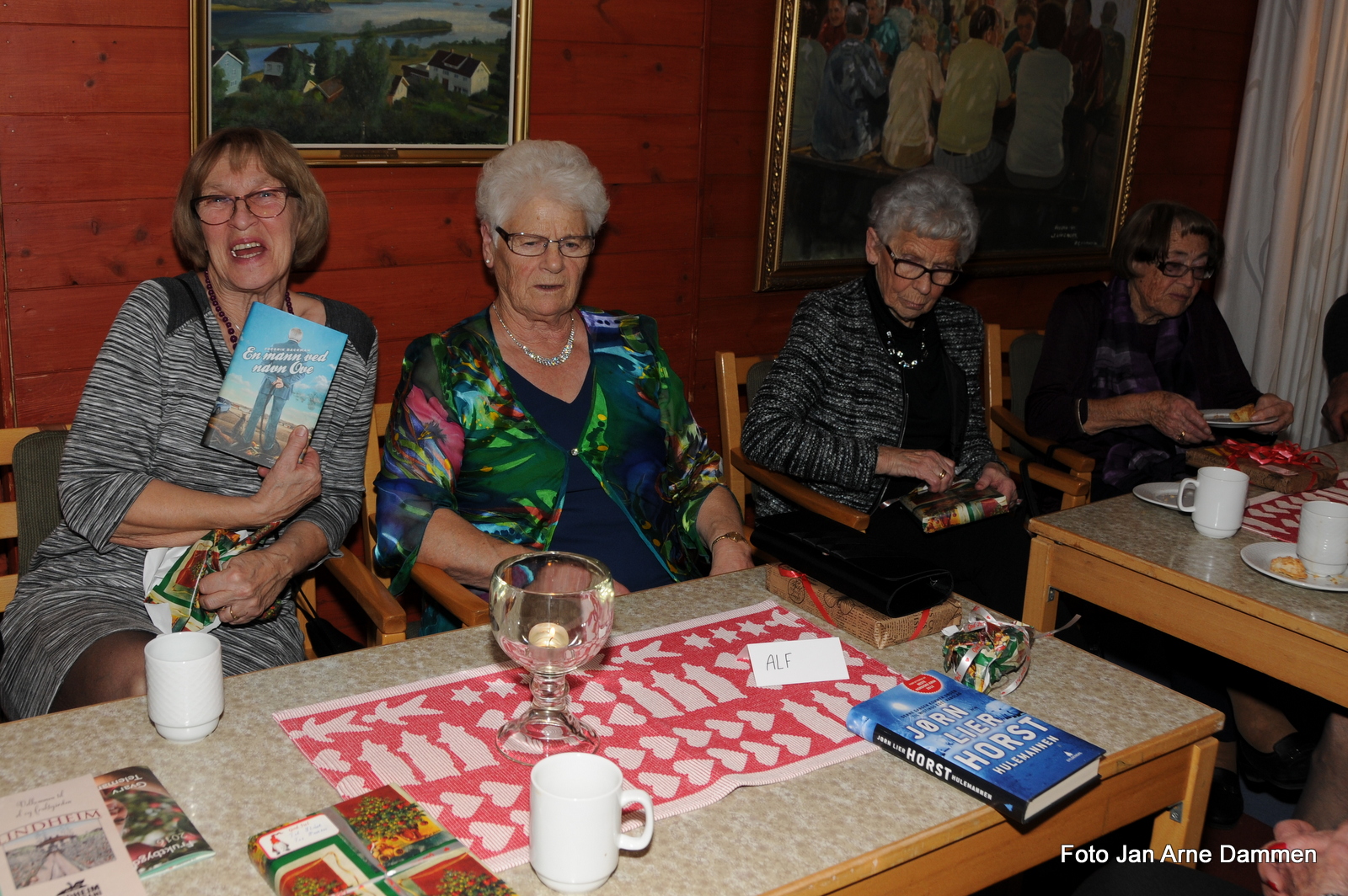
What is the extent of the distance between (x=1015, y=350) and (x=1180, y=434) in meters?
0.59

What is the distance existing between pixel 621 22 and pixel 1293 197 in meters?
2.83

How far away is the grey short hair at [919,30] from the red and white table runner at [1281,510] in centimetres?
173

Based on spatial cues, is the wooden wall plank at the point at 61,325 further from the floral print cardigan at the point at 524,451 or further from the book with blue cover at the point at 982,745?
the book with blue cover at the point at 982,745

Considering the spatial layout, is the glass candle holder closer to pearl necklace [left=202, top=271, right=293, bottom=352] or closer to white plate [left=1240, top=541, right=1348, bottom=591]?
pearl necklace [left=202, top=271, right=293, bottom=352]

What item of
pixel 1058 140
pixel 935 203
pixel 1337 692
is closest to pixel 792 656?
pixel 1337 692

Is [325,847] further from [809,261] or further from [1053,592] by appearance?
[809,261]

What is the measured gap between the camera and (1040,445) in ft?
10.0

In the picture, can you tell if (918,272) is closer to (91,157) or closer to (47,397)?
(91,157)

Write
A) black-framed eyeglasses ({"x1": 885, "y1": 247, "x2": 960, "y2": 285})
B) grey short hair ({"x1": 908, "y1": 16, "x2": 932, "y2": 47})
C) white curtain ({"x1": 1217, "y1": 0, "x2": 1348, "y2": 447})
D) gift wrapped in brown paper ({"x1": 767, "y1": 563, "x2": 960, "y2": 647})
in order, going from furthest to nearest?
1. white curtain ({"x1": 1217, "y1": 0, "x2": 1348, "y2": 447})
2. grey short hair ({"x1": 908, "y1": 16, "x2": 932, "y2": 47})
3. black-framed eyeglasses ({"x1": 885, "y1": 247, "x2": 960, "y2": 285})
4. gift wrapped in brown paper ({"x1": 767, "y1": 563, "x2": 960, "y2": 647})

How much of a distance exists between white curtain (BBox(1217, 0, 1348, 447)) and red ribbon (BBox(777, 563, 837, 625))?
3371mm

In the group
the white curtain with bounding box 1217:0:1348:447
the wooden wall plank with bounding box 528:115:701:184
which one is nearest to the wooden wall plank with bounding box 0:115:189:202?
the wooden wall plank with bounding box 528:115:701:184

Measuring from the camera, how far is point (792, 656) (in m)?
1.45

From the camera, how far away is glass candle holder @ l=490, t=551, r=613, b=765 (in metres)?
1.20

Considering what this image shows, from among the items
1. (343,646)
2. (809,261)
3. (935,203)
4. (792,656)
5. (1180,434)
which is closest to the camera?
(792,656)
